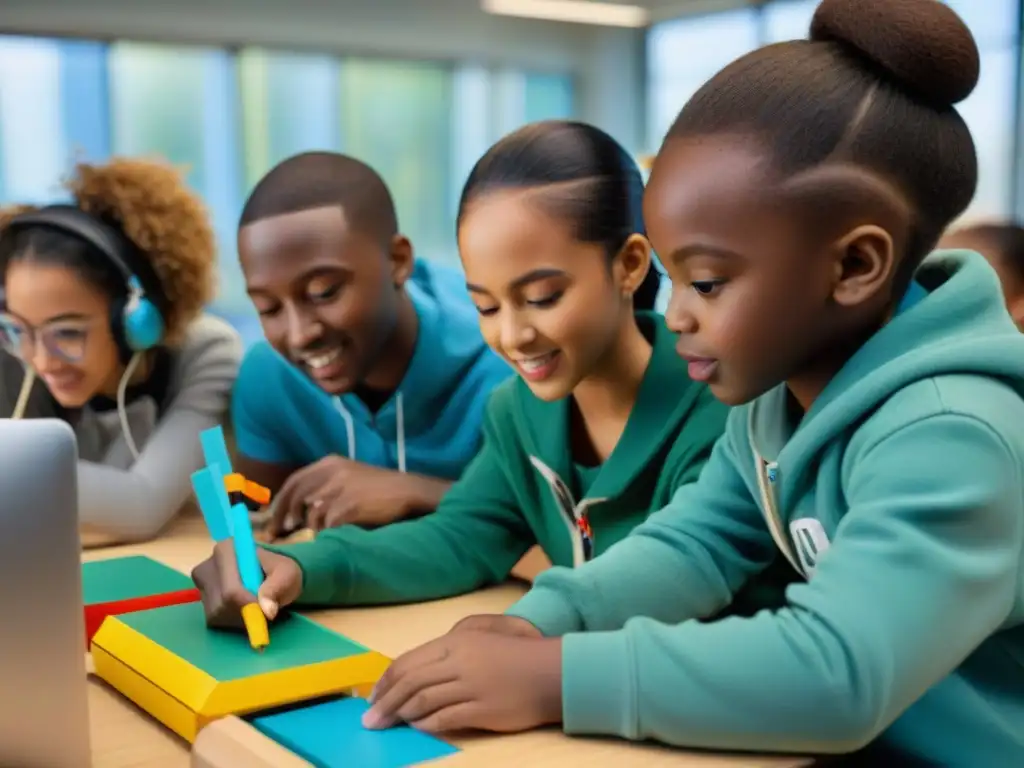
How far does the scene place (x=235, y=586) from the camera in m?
0.91

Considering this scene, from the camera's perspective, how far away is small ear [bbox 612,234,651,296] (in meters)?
1.02

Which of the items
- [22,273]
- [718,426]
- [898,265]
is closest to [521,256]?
[718,426]

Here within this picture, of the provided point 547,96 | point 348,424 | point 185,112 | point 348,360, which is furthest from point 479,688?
point 547,96

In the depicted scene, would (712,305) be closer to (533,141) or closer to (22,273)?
(533,141)

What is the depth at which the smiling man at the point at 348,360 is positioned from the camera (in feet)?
4.10

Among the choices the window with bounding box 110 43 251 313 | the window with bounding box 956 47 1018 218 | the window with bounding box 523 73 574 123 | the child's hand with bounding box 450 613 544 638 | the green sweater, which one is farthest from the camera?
the window with bounding box 523 73 574 123

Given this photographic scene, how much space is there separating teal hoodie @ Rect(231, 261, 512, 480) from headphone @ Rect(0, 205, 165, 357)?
0.15 m

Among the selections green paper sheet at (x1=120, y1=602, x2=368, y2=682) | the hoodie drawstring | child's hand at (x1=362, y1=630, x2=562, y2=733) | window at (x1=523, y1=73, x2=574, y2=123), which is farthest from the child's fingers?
window at (x1=523, y1=73, x2=574, y2=123)


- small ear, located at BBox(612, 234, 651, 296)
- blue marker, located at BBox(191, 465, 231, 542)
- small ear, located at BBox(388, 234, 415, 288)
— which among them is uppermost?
small ear, located at BBox(612, 234, 651, 296)

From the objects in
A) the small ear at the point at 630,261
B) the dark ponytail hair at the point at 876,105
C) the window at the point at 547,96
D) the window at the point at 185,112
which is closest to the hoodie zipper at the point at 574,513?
the small ear at the point at 630,261

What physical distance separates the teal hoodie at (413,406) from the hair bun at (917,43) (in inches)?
30.2

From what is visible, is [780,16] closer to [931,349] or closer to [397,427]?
[397,427]

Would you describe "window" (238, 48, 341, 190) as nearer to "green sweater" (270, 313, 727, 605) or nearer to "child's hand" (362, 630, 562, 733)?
"green sweater" (270, 313, 727, 605)

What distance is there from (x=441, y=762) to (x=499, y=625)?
12 centimetres
